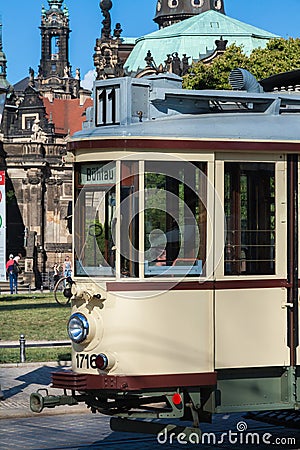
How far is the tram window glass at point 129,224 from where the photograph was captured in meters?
12.9

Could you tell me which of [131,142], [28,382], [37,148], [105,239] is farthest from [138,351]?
[37,148]

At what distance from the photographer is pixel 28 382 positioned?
71.6ft

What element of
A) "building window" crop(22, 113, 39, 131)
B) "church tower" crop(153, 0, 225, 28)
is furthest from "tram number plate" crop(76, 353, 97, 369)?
"church tower" crop(153, 0, 225, 28)

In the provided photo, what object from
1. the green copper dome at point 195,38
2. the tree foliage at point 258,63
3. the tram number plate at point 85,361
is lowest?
the tram number plate at point 85,361

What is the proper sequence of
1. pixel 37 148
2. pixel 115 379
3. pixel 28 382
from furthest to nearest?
pixel 37 148
pixel 28 382
pixel 115 379

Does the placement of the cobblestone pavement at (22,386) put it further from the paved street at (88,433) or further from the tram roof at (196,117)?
the tram roof at (196,117)

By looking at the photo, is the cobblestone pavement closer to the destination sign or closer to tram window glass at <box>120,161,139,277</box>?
the destination sign

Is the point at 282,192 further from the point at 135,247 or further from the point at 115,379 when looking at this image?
the point at 115,379

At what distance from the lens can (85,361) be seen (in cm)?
1302

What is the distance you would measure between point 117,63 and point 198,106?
120 m

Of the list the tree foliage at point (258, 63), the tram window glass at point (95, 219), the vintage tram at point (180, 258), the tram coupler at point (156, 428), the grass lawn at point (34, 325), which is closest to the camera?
the tram coupler at point (156, 428)

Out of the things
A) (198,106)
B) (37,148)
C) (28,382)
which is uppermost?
(37,148)

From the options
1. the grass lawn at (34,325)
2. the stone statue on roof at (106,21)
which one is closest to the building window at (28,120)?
the stone statue on roof at (106,21)

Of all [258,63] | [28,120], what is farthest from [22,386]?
[28,120]
